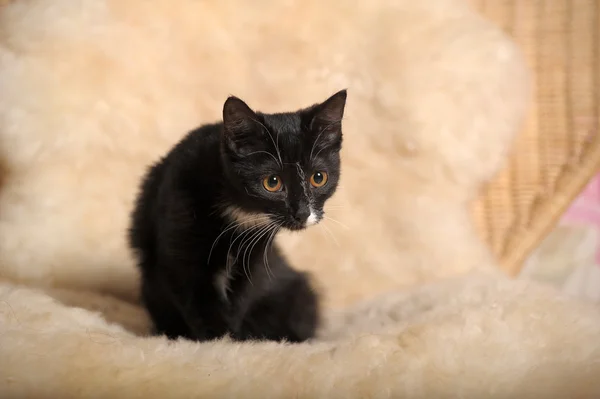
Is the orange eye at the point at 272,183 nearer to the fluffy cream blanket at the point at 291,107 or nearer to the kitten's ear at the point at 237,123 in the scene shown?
the kitten's ear at the point at 237,123

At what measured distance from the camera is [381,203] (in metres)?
1.38

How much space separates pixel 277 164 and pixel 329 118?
0.12m

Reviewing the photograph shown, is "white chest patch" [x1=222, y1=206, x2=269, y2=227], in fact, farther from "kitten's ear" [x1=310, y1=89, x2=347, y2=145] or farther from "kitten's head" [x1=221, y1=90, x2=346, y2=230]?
"kitten's ear" [x1=310, y1=89, x2=347, y2=145]

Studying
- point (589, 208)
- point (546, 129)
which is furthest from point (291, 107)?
point (589, 208)

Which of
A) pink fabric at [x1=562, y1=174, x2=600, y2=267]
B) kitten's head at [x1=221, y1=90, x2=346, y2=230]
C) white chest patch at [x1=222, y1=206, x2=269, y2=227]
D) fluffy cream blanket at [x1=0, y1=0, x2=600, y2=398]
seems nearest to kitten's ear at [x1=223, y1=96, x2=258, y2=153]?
kitten's head at [x1=221, y1=90, x2=346, y2=230]

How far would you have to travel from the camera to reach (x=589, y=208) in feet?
5.42

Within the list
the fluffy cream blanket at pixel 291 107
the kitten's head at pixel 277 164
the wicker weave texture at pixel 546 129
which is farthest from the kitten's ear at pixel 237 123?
the wicker weave texture at pixel 546 129

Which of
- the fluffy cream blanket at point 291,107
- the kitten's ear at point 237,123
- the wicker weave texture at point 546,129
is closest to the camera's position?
the kitten's ear at point 237,123

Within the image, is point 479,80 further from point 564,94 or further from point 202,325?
point 202,325

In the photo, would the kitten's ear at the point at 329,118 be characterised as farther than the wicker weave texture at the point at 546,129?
No

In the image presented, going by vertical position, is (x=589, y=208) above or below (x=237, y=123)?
below

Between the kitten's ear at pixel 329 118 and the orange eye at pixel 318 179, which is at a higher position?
the kitten's ear at pixel 329 118

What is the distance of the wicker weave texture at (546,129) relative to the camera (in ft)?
4.56

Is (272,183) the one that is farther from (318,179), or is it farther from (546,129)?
(546,129)
